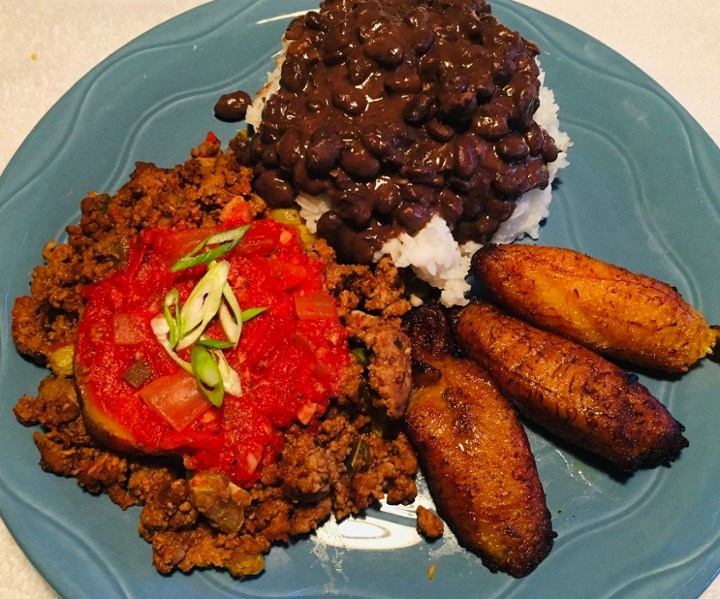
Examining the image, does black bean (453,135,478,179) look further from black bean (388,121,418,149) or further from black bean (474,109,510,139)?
black bean (388,121,418,149)

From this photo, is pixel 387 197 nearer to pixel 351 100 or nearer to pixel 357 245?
pixel 357 245

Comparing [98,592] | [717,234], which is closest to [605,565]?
[717,234]

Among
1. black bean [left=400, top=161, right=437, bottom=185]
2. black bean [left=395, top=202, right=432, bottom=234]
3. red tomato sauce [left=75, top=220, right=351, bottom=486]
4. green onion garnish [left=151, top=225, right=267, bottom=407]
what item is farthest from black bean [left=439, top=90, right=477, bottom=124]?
green onion garnish [left=151, top=225, right=267, bottom=407]

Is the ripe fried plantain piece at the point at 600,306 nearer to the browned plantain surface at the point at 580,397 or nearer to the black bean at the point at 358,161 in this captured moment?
the browned plantain surface at the point at 580,397

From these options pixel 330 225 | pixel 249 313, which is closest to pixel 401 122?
pixel 330 225

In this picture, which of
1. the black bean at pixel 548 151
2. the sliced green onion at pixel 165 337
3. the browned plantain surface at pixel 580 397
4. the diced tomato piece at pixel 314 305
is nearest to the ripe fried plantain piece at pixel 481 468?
the browned plantain surface at pixel 580 397

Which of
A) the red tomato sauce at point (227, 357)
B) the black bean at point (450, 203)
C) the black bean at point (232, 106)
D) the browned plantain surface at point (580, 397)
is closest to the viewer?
the red tomato sauce at point (227, 357)

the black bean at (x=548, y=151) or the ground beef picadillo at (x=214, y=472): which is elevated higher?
the black bean at (x=548, y=151)
